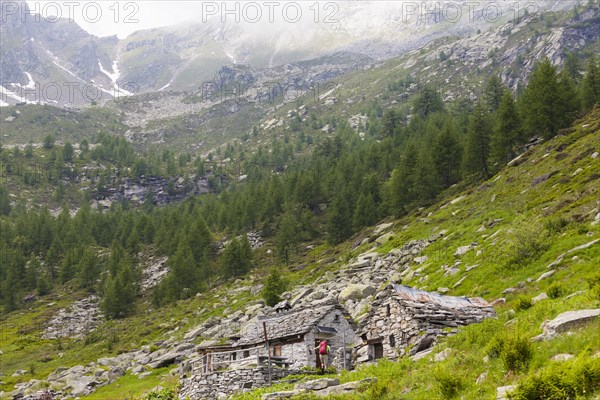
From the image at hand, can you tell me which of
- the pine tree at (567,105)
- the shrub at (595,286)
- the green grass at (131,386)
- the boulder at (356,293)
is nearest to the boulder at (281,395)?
the shrub at (595,286)

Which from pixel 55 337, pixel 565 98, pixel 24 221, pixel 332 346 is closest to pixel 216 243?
pixel 55 337

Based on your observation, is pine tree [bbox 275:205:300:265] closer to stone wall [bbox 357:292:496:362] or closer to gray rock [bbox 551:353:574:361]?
stone wall [bbox 357:292:496:362]

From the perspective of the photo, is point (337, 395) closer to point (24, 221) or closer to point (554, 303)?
point (554, 303)

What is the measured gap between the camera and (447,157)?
276 ft

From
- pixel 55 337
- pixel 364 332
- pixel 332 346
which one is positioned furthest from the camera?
pixel 55 337

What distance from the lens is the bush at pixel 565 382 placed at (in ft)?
38.7

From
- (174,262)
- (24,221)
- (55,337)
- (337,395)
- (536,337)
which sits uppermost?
(24,221)

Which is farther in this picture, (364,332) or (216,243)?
(216,243)

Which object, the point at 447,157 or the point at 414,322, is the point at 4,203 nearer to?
the point at 447,157

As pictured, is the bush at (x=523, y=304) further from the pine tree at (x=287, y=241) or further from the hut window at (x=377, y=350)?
the pine tree at (x=287, y=241)

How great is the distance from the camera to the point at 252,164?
194 metres

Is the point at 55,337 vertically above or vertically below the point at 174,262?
below

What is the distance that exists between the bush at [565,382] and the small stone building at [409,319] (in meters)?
12.2

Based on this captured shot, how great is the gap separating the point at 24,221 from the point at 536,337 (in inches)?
5494
